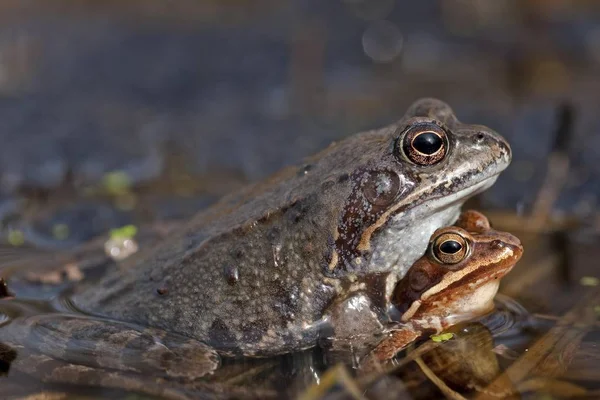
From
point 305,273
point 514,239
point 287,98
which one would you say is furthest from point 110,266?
point 287,98

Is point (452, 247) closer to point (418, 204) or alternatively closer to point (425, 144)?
point (418, 204)

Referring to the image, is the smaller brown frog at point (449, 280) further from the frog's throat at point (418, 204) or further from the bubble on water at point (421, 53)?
the bubble on water at point (421, 53)

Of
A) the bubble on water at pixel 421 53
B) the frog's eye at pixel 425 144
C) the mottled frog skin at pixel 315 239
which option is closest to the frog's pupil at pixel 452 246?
the mottled frog skin at pixel 315 239

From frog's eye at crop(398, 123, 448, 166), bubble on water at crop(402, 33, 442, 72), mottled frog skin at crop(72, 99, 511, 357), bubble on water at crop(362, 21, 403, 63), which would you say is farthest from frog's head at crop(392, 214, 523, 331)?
bubble on water at crop(362, 21, 403, 63)

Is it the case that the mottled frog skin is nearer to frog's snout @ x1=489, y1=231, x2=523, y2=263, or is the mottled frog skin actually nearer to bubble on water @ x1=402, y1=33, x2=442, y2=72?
frog's snout @ x1=489, y1=231, x2=523, y2=263

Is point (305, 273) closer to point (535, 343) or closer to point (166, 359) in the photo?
point (166, 359)

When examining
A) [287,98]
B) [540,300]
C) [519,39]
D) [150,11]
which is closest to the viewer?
[540,300]

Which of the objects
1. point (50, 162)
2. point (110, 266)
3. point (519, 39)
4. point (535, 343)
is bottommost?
point (535, 343)

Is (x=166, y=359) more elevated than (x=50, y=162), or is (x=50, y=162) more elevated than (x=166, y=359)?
(x=50, y=162)
